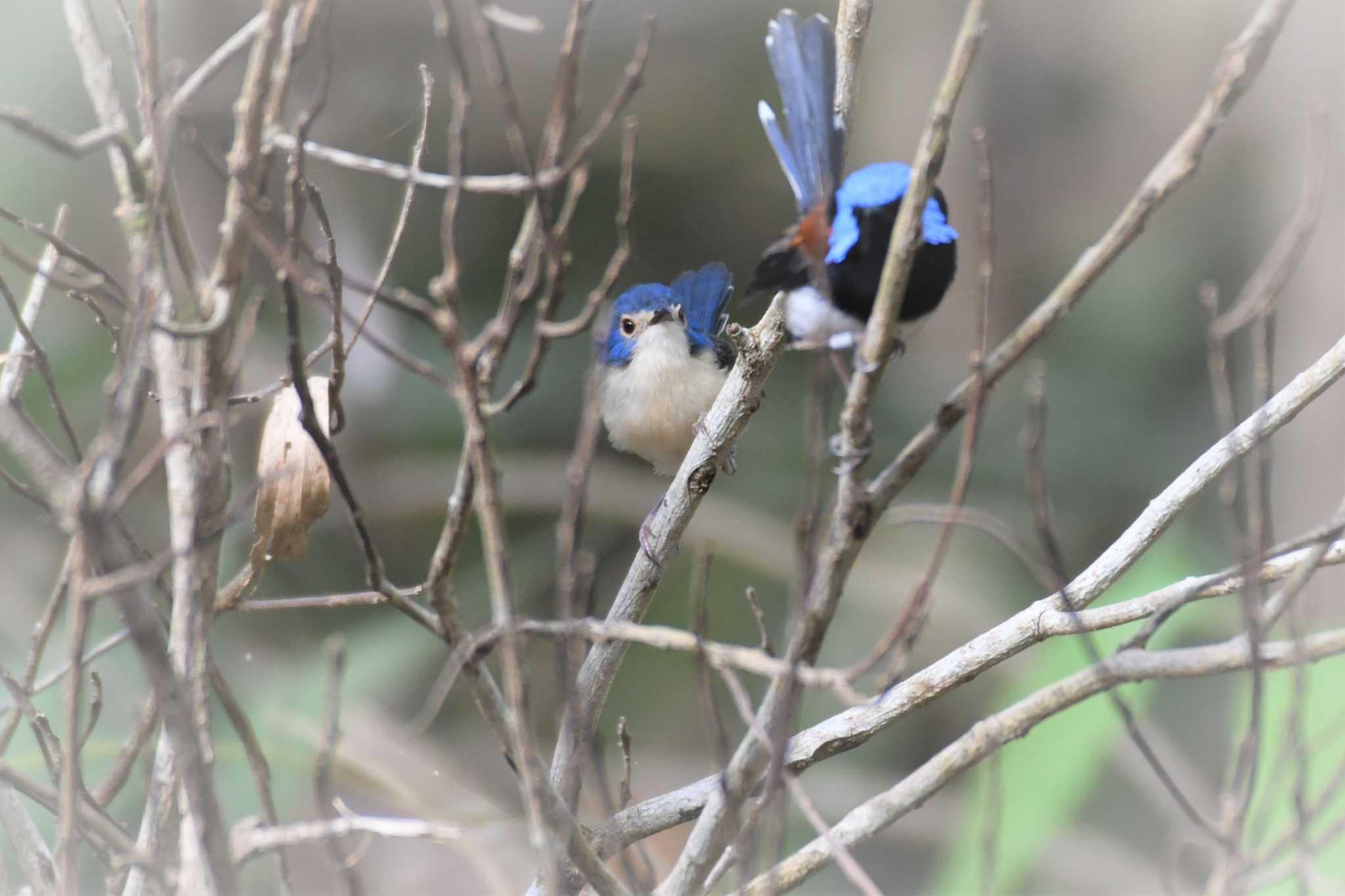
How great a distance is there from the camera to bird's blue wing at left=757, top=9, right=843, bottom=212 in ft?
7.15

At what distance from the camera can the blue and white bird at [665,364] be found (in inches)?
139

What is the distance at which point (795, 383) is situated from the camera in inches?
225

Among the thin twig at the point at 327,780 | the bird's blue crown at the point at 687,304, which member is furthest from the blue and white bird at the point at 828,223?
the bird's blue crown at the point at 687,304

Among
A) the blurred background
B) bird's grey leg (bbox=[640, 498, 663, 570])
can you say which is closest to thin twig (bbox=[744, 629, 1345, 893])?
bird's grey leg (bbox=[640, 498, 663, 570])

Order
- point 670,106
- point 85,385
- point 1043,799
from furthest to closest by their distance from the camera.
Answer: point 670,106
point 85,385
point 1043,799

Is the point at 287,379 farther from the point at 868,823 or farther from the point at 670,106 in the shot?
the point at 670,106

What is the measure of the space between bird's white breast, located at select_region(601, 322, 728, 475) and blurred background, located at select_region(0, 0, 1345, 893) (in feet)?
4.24

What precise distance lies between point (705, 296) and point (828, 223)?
1.95m

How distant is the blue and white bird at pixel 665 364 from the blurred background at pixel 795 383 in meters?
1.09

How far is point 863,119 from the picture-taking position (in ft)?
18.9

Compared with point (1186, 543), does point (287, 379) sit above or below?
below

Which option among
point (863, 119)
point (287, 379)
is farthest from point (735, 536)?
point (287, 379)

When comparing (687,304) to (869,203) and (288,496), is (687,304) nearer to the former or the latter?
(869,203)

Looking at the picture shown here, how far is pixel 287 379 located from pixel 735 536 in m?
3.83
